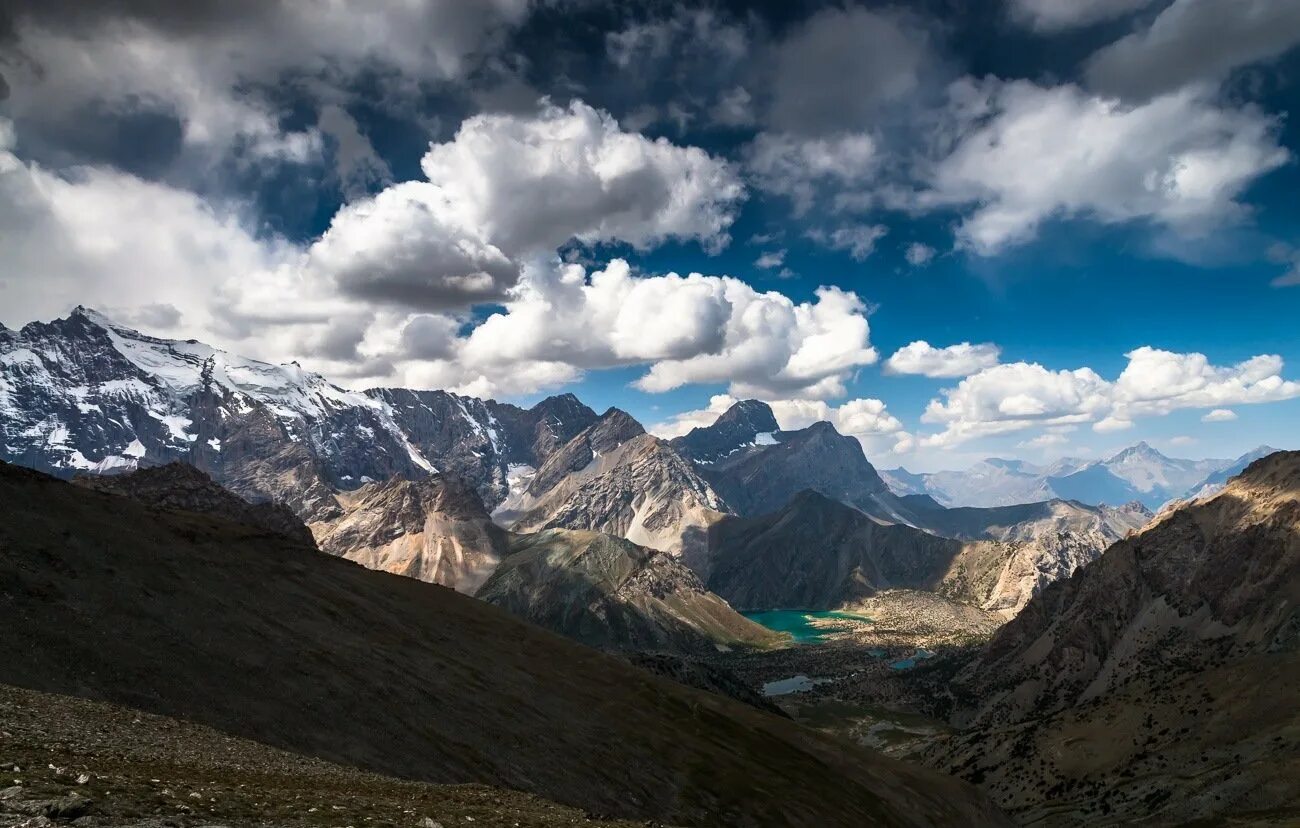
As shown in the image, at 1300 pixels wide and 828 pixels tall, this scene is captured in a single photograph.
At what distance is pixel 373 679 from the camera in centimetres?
8219

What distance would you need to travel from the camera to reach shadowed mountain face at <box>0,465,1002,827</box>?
61.4 metres

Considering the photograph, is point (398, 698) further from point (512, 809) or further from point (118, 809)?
point (118, 809)

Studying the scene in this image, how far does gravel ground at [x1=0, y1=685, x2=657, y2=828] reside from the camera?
1928cm

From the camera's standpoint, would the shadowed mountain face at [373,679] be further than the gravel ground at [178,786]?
Yes

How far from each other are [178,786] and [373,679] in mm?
62676

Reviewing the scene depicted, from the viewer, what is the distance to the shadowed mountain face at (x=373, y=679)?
201ft

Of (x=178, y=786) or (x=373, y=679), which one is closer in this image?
(x=178, y=786)

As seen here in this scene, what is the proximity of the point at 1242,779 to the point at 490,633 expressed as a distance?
10731 cm

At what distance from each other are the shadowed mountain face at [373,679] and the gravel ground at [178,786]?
1364cm

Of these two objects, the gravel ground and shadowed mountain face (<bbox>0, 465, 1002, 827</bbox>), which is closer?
the gravel ground

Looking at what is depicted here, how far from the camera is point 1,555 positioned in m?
67.1

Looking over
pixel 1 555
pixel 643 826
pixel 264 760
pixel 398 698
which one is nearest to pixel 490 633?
pixel 398 698

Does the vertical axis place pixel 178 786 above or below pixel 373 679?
above

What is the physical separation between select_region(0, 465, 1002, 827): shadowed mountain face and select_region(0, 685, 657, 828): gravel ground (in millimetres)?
13644
